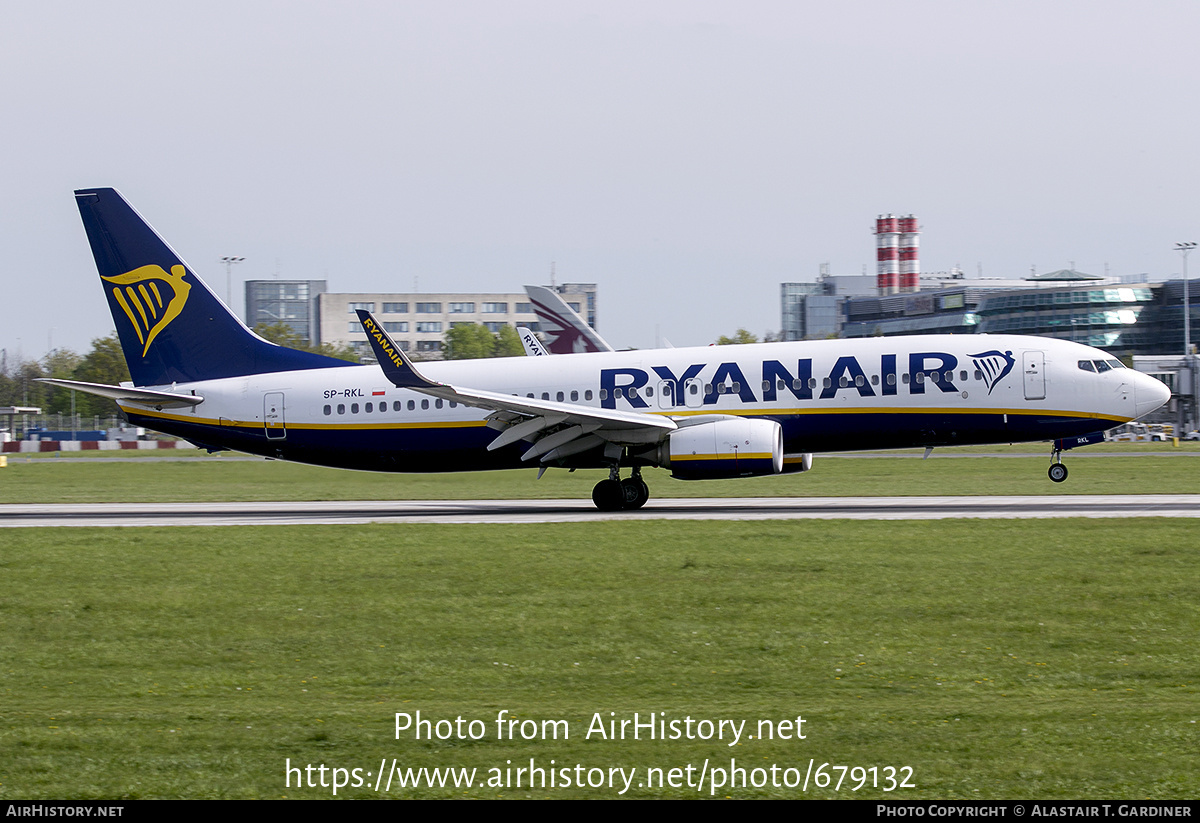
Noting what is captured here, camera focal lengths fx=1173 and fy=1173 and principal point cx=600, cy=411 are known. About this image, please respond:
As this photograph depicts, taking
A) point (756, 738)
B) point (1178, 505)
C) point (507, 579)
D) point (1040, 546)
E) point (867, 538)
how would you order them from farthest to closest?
1. point (1178, 505)
2. point (867, 538)
3. point (1040, 546)
4. point (507, 579)
5. point (756, 738)

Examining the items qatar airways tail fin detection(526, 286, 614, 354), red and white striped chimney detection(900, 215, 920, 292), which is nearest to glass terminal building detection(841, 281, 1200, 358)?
red and white striped chimney detection(900, 215, 920, 292)

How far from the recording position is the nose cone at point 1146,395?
27688mm

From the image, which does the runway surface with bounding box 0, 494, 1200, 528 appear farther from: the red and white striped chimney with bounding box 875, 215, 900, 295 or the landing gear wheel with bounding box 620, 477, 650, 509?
the red and white striped chimney with bounding box 875, 215, 900, 295

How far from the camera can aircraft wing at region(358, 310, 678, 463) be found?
26594 mm

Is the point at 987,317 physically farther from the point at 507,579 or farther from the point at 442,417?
the point at 507,579

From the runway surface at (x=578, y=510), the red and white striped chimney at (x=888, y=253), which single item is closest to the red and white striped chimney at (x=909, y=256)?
the red and white striped chimney at (x=888, y=253)

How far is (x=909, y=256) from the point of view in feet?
523

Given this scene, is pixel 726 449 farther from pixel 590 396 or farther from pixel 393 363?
pixel 393 363

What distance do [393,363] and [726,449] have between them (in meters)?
7.79

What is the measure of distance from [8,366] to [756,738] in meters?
182

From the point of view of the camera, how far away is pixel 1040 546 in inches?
754

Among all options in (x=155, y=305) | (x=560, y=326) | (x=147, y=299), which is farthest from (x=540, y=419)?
(x=560, y=326)

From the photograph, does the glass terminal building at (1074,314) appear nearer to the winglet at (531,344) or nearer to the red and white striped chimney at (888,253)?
the red and white striped chimney at (888,253)

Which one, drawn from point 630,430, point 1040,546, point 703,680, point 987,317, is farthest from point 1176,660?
point 987,317
